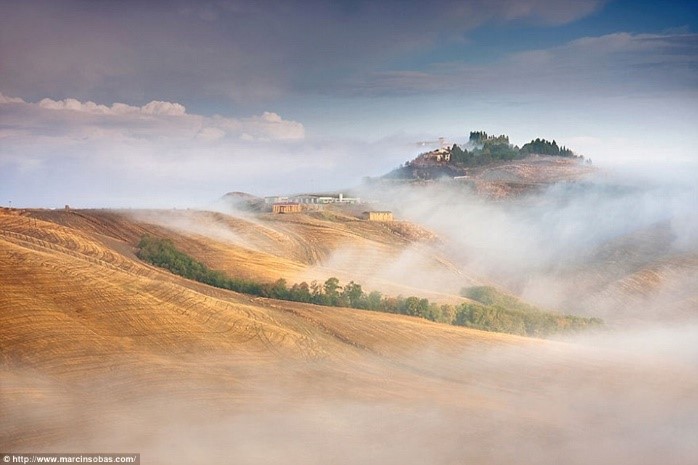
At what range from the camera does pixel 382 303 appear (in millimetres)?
50375

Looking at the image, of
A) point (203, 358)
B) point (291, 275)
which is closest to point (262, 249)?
point (291, 275)

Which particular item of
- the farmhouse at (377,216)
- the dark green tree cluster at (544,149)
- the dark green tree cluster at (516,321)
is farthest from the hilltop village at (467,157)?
the dark green tree cluster at (516,321)

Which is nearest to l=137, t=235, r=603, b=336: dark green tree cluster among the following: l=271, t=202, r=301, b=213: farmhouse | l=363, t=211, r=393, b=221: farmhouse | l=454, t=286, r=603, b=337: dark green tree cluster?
l=454, t=286, r=603, b=337: dark green tree cluster

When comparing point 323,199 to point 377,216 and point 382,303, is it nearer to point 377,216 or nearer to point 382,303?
point 377,216

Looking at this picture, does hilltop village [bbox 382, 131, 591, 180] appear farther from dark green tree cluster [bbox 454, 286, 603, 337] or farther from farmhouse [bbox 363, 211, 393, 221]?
dark green tree cluster [bbox 454, 286, 603, 337]

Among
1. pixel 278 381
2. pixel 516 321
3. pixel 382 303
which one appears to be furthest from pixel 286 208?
pixel 278 381

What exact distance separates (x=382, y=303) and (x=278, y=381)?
18.6 meters

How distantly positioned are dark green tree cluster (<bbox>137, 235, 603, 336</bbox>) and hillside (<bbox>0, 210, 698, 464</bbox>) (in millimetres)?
3505

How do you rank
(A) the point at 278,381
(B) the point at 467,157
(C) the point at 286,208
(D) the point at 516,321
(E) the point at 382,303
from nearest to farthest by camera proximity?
1. (A) the point at 278,381
2. (E) the point at 382,303
3. (D) the point at 516,321
4. (C) the point at 286,208
5. (B) the point at 467,157

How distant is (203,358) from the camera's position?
112 ft

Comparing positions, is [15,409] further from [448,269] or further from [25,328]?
[448,269]

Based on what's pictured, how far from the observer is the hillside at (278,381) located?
26141 millimetres

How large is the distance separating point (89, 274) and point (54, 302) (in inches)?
149

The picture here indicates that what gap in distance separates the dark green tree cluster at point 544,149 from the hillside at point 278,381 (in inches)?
4898
